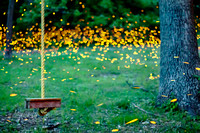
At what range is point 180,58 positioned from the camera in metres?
4.74

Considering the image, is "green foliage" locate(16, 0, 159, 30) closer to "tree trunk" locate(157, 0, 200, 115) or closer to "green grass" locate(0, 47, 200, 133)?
"green grass" locate(0, 47, 200, 133)

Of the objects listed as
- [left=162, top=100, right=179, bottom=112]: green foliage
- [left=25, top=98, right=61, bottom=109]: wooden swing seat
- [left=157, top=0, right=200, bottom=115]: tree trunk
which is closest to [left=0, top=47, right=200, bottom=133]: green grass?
[left=162, top=100, right=179, bottom=112]: green foliage

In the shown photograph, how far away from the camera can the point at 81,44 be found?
1653 centimetres

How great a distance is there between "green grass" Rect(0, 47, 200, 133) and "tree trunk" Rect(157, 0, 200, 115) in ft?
1.19

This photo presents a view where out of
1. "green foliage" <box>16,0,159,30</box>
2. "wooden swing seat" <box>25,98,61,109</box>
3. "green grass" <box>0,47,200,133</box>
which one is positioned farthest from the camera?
"green foliage" <box>16,0,159,30</box>

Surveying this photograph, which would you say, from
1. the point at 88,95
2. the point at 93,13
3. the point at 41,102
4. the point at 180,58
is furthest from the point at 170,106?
the point at 93,13

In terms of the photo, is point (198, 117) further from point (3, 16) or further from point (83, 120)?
point (3, 16)

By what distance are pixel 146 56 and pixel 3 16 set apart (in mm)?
12164

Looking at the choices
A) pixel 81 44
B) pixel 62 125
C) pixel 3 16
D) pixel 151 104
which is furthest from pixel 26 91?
pixel 3 16

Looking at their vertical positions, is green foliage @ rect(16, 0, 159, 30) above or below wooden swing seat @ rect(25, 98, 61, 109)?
above

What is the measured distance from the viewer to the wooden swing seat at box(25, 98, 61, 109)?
309cm

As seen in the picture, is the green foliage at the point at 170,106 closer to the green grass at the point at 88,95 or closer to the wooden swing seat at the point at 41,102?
the green grass at the point at 88,95

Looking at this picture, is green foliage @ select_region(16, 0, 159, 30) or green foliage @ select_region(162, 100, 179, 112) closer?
green foliage @ select_region(162, 100, 179, 112)

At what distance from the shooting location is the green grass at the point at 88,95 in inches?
166
